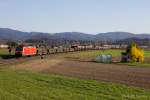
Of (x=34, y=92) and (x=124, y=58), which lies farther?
(x=124, y=58)

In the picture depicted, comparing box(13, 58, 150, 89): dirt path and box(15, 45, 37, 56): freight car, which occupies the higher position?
box(15, 45, 37, 56): freight car

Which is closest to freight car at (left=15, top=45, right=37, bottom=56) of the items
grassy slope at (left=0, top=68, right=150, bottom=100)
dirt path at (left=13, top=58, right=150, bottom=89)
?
dirt path at (left=13, top=58, right=150, bottom=89)

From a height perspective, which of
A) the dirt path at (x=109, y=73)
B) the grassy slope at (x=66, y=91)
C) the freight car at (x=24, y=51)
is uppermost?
the freight car at (x=24, y=51)

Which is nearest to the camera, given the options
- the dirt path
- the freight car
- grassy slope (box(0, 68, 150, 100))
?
grassy slope (box(0, 68, 150, 100))

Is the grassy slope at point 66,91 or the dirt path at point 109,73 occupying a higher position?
the grassy slope at point 66,91

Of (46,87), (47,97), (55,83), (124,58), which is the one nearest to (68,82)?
(55,83)

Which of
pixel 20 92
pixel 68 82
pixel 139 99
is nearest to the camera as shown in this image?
pixel 139 99

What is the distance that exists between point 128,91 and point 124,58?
37553 millimetres

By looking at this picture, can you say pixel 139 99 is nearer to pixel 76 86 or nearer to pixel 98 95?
pixel 98 95

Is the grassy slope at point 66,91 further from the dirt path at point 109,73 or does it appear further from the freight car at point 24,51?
the freight car at point 24,51

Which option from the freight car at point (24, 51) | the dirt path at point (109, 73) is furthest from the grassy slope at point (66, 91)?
the freight car at point (24, 51)

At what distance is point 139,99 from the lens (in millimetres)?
19172

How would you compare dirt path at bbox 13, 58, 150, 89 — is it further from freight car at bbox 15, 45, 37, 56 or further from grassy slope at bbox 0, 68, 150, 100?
freight car at bbox 15, 45, 37, 56

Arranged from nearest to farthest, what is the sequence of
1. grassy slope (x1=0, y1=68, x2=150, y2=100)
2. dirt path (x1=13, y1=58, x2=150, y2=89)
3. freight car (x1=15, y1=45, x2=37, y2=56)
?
1. grassy slope (x1=0, y1=68, x2=150, y2=100)
2. dirt path (x1=13, y1=58, x2=150, y2=89)
3. freight car (x1=15, y1=45, x2=37, y2=56)
